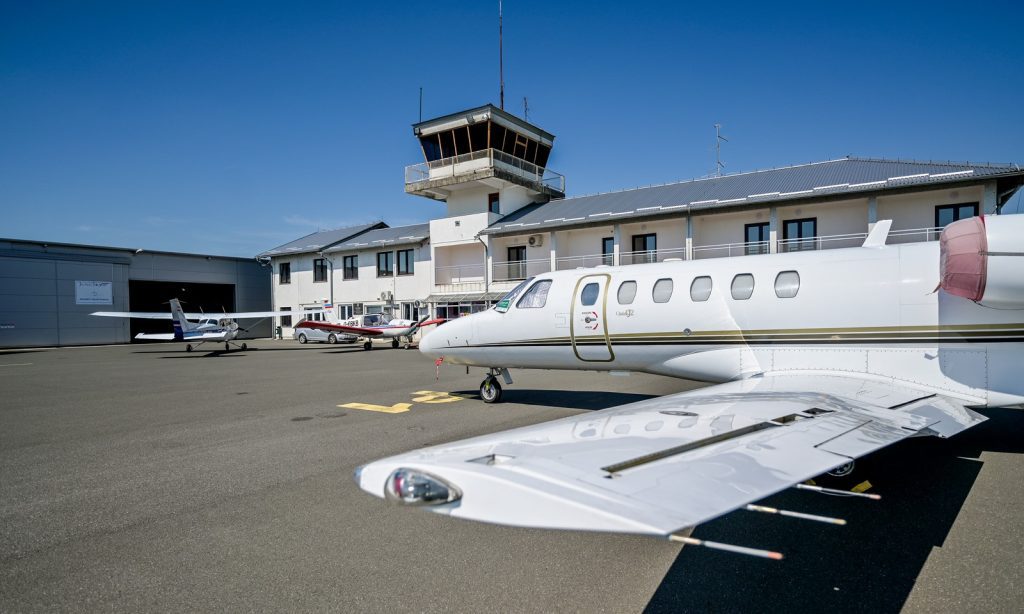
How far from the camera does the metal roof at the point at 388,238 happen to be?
39.2m

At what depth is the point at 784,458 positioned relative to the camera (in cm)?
283

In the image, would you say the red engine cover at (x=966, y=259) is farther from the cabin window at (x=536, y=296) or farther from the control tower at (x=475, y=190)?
the control tower at (x=475, y=190)

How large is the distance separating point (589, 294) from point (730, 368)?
2520 mm

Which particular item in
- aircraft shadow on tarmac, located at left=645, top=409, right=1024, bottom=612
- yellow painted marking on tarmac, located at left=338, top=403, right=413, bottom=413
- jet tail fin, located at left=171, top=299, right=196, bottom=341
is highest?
jet tail fin, located at left=171, top=299, right=196, bottom=341

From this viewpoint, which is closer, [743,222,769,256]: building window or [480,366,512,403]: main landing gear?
[480,366,512,403]: main landing gear

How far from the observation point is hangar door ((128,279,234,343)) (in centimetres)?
5466

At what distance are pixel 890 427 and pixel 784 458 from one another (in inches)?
71.7

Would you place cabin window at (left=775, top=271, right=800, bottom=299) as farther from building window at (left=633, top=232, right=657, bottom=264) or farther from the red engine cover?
building window at (left=633, top=232, right=657, bottom=264)

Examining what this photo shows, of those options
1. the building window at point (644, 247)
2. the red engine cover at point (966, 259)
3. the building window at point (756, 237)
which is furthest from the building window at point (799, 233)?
the red engine cover at point (966, 259)

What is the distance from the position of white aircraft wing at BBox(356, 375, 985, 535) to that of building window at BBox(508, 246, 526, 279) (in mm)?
29881

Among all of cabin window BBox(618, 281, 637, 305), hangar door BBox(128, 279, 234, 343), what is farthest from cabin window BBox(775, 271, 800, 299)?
hangar door BBox(128, 279, 234, 343)

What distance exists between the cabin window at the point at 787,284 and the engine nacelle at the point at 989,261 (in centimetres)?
171

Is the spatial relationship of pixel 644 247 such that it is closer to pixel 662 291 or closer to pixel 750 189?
pixel 750 189

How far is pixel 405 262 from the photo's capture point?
40125mm
